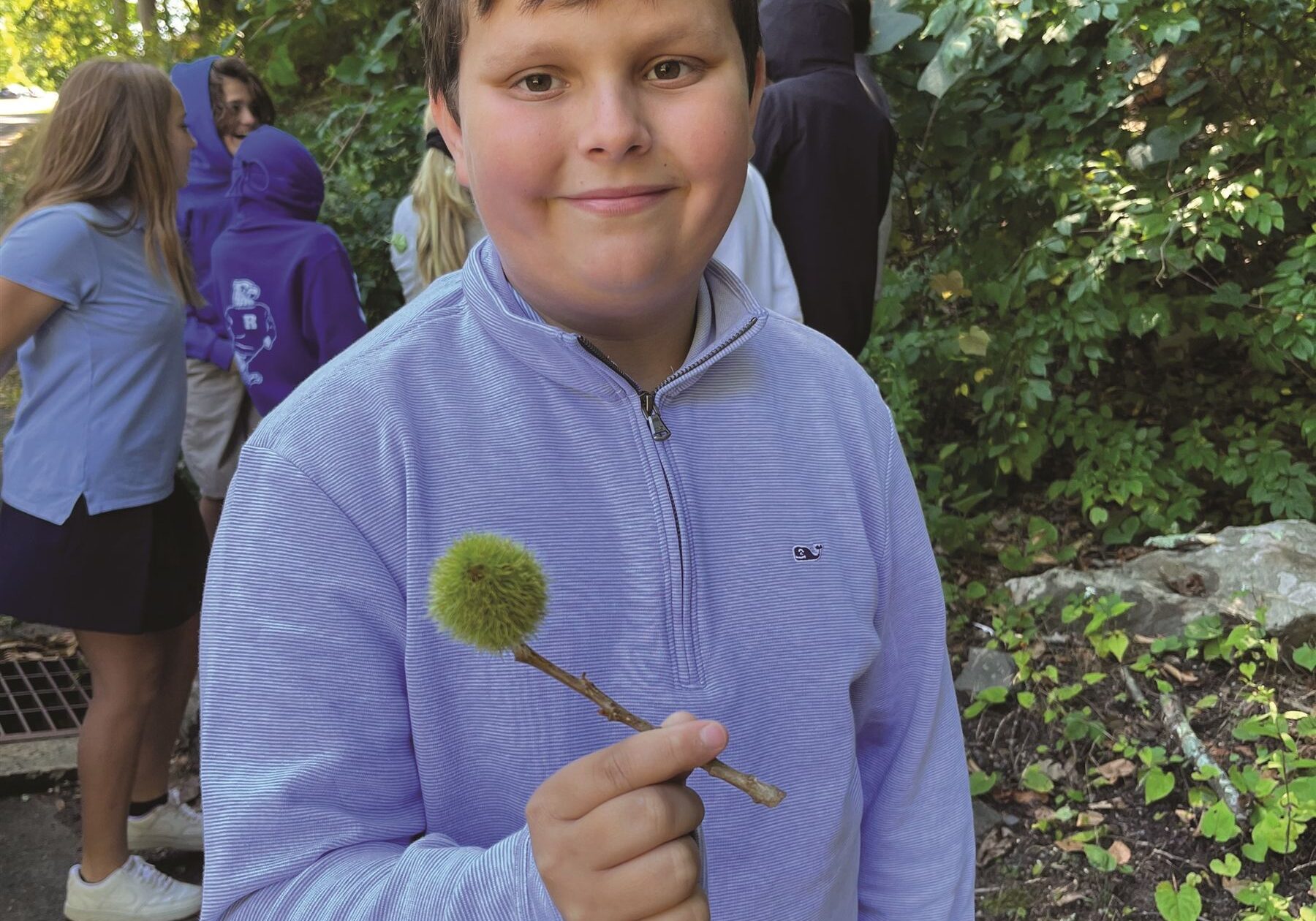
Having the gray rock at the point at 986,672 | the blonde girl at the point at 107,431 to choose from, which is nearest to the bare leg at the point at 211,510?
the blonde girl at the point at 107,431

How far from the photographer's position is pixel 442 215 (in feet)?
12.3

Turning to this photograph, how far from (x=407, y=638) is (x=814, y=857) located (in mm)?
562

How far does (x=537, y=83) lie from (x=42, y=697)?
14.5ft

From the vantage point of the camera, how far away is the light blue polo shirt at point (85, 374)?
120 inches

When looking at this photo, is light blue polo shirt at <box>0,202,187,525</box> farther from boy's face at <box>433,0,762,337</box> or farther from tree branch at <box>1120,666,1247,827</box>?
tree branch at <box>1120,666,1247,827</box>

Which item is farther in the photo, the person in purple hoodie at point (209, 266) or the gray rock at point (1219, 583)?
the person in purple hoodie at point (209, 266)

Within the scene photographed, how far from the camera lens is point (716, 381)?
1.38 meters

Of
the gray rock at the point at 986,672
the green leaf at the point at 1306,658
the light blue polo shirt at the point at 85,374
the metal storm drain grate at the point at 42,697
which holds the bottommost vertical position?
the metal storm drain grate at the point at 42,697

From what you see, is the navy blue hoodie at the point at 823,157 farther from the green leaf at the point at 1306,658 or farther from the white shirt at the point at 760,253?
the green leaf at the point at 1306,658

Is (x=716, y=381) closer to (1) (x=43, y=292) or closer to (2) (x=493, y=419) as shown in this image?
(2) (x=493, y=419)

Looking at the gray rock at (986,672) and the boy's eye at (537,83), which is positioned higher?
the boy's eye at (537,83)

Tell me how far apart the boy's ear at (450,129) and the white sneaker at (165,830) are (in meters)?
3.12

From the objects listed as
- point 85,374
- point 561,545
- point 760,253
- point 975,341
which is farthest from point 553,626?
point 975,341

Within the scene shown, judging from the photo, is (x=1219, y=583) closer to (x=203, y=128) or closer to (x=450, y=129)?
(x=450, y=129)
